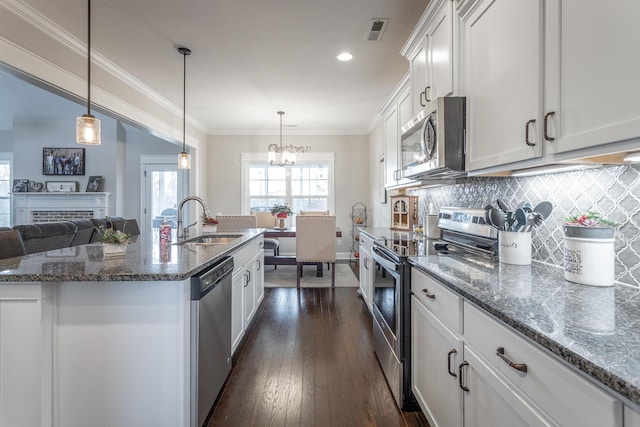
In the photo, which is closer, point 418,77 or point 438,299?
point 438,299

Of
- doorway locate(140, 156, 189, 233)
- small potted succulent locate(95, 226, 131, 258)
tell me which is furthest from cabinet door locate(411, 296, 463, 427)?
doorway locate(140, 156, 189, 233)

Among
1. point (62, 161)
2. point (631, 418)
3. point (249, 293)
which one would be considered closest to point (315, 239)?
point (249, 293)

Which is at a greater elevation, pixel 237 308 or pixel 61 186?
pixel 61 186

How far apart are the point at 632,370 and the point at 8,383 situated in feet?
6.58

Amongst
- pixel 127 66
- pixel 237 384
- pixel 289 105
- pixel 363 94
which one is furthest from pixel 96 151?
pixel 237 384

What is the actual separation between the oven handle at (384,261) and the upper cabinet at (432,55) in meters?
1.05

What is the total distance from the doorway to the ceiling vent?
16.7 ft

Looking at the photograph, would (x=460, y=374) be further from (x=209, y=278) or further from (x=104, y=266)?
(x=104, y=266)

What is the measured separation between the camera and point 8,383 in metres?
1.28

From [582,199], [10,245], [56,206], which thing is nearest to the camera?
[582,199]

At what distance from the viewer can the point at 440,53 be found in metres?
1.94

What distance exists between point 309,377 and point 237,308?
27.9 inches

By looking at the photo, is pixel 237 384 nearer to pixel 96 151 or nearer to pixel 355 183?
pixel 355 183

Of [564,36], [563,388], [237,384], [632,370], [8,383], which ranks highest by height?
[564,36]
